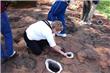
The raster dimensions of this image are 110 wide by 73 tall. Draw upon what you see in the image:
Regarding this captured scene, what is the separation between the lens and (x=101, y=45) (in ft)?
20.2

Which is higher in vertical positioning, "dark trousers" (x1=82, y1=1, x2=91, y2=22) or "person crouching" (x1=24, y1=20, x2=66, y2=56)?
"person crouching" (x1=24, y1=20, x2=66, y2=56)

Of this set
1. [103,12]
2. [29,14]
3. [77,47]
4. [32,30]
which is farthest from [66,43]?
[103,12]

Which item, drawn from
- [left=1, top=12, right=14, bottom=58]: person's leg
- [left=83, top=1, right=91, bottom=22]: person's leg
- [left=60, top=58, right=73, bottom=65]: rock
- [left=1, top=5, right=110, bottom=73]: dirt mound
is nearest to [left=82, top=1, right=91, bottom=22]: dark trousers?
[left=83, top=1, right=91, bottom=22]: person's leg

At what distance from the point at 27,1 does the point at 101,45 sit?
2743 mm

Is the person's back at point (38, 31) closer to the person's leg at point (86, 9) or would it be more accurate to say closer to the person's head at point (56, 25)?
the person's head at point (56, 25)

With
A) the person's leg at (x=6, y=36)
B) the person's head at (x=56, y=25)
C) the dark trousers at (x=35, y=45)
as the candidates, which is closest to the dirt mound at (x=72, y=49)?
the dark trousers at (x=35, y=45)

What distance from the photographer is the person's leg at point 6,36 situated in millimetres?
4598

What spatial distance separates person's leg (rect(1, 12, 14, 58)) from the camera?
4598 millimetres

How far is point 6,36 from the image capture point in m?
4.75

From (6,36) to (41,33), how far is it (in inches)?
23.8

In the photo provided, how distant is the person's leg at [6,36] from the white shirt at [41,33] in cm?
44

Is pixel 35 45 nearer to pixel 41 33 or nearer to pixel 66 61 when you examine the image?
pixel 41 33

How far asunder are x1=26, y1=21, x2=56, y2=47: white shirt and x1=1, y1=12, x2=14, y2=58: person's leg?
1.45 ft

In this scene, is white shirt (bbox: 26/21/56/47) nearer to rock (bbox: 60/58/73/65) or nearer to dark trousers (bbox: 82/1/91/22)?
rock (bbox: 60/58/73/65)
